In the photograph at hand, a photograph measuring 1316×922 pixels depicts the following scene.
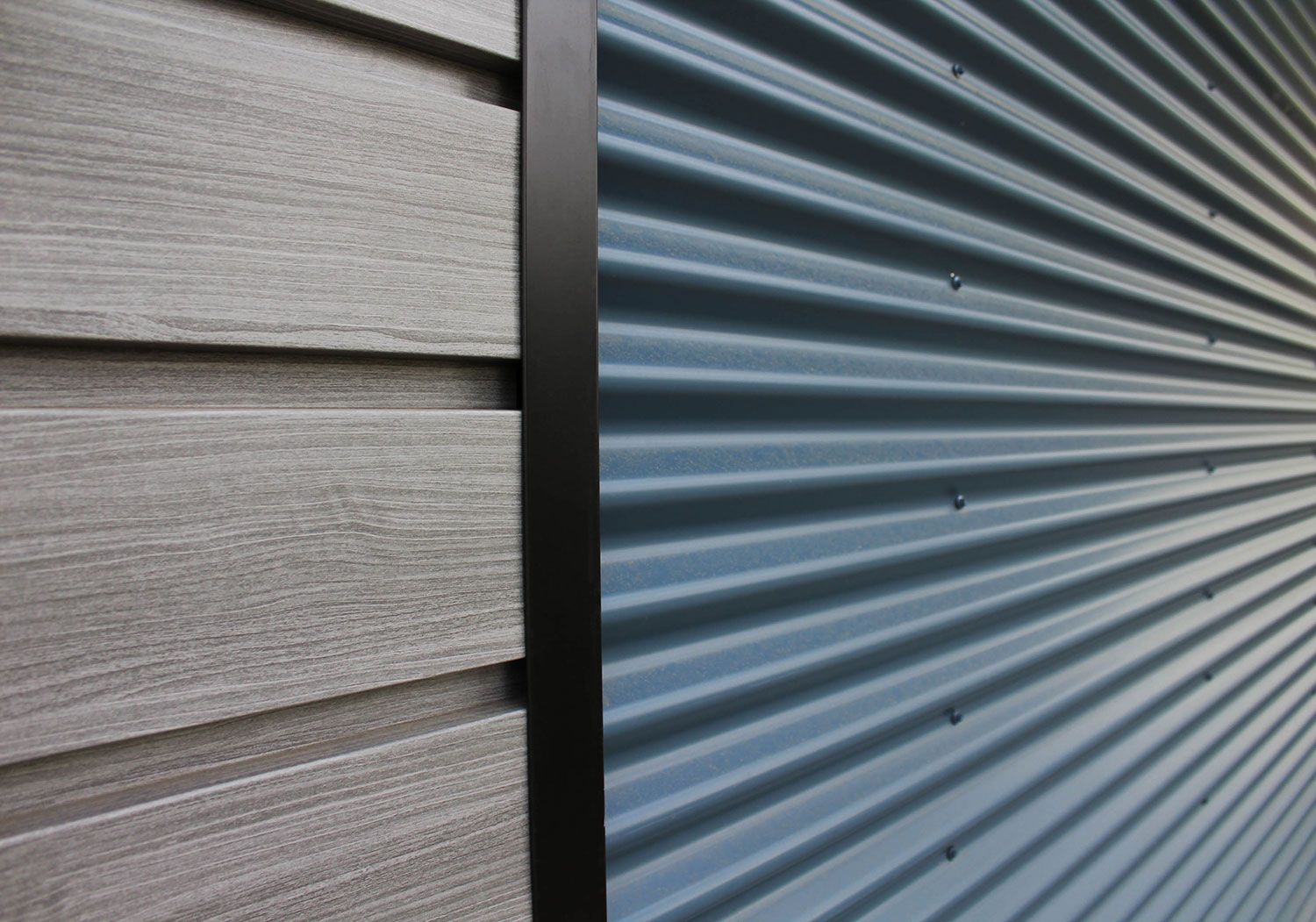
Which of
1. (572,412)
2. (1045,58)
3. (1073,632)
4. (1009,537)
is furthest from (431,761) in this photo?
(1045,58)

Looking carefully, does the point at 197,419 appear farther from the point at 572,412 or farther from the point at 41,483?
the point at 572,412

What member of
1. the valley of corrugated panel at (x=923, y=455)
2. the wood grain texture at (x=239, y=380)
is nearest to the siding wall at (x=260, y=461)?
the wood grain texture at (x=239, y=380)

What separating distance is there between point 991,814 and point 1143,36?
7.48 feet

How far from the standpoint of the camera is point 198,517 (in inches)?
24.3

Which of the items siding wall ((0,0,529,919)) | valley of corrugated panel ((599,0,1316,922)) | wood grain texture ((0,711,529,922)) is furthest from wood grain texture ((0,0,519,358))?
wood grain texture ((0,711,529,922))

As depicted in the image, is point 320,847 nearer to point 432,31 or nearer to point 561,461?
point 561,461

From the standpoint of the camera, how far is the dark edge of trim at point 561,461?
2.60 feet

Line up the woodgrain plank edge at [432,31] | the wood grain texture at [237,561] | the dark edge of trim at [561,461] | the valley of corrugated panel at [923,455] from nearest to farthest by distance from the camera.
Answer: the wood grain texture at [237,561] < the woodgrain plank edge at [432,31] < the dark edge of trim at [561,461] < the valley of corrugated panel at [923,455]

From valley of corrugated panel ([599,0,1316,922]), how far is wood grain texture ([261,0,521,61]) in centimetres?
25

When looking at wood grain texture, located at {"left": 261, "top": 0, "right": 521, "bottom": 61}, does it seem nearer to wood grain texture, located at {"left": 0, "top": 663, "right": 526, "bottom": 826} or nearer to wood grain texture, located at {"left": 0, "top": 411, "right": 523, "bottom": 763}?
wood grain texture, located at {"left": 0, "top": 411, "right": 523, "bottom": 763}

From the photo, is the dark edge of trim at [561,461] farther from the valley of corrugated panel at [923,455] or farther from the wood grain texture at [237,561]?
the valley of corrugated panel at [923,455]

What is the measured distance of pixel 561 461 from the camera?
0.81 m

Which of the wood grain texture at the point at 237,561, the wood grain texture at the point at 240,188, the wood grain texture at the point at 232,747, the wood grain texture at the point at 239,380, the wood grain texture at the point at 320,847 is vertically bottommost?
the wood grain texture at the point at 320,847

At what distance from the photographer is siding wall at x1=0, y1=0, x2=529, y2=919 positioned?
56 cm
